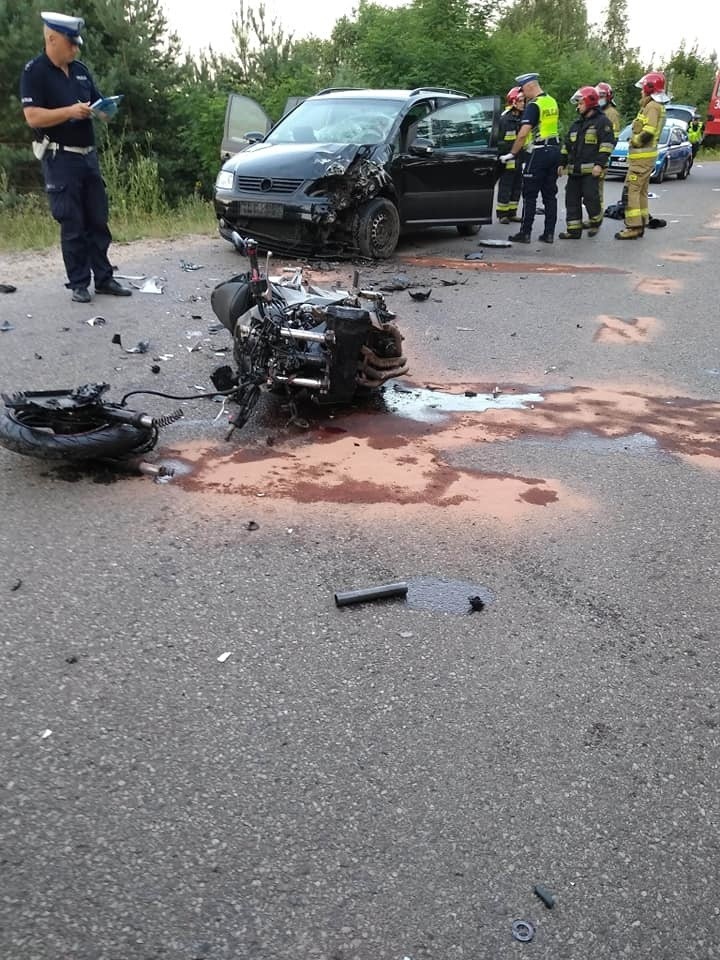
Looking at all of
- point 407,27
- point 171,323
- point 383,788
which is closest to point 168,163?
point 407,27

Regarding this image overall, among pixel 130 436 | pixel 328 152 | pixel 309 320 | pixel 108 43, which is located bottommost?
pixel 130 436

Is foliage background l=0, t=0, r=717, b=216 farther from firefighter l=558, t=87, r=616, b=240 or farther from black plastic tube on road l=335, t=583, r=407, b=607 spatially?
black plastic tube on road l=335, t=583, r=407, b=607

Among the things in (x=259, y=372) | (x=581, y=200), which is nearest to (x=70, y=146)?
(x=259, y=372)

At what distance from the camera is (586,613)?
10.2ft

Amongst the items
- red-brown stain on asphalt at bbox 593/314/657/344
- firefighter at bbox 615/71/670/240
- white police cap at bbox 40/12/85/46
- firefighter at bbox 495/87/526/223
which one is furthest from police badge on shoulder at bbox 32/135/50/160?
firefighter at bbox 615/71/670/240

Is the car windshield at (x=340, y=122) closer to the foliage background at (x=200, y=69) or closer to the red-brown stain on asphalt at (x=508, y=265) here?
the red-brown stain on asphalt at (x=508, y=265)

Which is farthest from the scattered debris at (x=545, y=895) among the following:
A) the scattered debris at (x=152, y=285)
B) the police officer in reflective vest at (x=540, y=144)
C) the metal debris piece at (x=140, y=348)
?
the police officer in reflective vest at (x=540, y=144)

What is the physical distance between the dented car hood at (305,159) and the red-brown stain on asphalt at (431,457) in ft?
14.5

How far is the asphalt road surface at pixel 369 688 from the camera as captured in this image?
195 centimetres

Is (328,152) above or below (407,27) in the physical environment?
below

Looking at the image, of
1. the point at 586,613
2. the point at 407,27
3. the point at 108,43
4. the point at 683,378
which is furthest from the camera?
the point at 407,27

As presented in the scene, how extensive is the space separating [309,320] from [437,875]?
326 centimetres

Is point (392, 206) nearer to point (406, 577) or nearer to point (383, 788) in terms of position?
point (406, 577)

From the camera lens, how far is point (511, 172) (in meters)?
12.2
